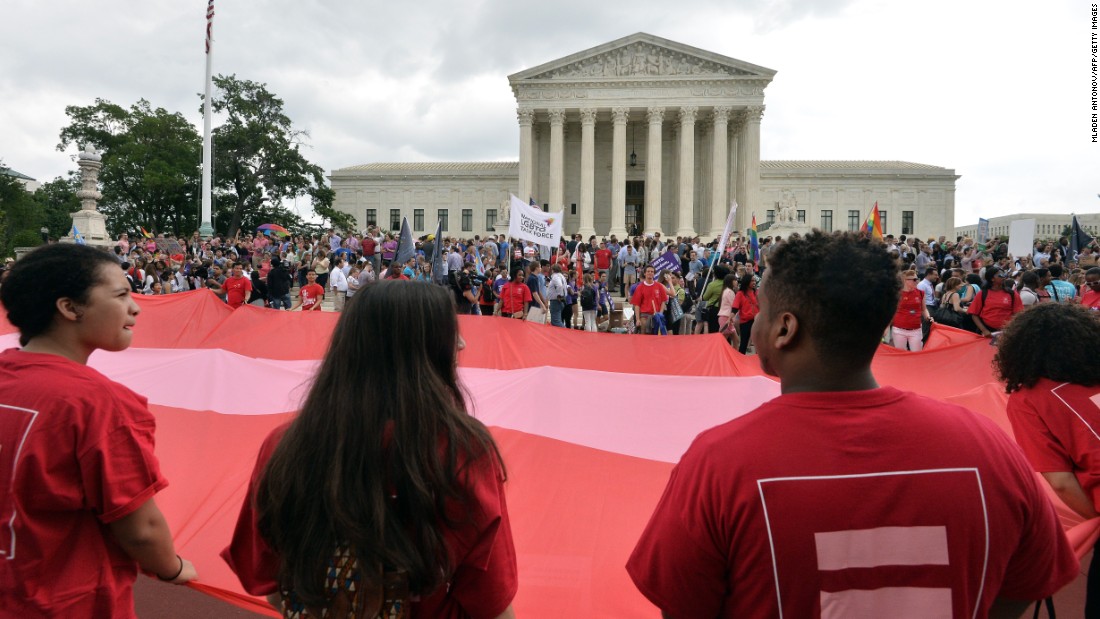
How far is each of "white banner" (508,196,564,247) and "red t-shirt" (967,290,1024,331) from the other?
1021 cm

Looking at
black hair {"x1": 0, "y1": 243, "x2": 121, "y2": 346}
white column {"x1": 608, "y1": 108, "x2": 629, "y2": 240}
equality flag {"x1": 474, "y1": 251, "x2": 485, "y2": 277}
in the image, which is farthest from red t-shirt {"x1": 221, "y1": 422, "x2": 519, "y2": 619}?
white column {"x1": 608, "y1": 108, "x2": 629, "y2": 240}

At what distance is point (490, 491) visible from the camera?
1.96 metres

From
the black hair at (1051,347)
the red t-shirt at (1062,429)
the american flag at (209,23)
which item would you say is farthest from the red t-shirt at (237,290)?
the american flag at (209,23)

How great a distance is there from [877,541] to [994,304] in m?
11.4

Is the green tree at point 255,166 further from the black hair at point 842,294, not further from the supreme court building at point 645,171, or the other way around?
the black hair at point 842,294

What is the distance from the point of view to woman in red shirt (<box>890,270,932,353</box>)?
37.5 feet

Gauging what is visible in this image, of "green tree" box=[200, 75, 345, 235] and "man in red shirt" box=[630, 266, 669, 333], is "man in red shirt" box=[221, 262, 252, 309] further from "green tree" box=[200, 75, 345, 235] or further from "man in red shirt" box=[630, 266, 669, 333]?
"green tree" box=[200, 75, 345, 235]

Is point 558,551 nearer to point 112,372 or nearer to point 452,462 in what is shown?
point 452,462

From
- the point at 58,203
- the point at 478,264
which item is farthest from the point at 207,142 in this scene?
the point at 58,203

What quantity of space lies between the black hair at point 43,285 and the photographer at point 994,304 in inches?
472

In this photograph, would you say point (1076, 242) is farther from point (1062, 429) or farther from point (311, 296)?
point (1062, 429)

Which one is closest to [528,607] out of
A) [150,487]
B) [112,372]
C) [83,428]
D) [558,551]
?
[558,551]

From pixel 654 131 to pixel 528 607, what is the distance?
56071mm

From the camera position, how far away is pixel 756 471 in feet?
5.47
